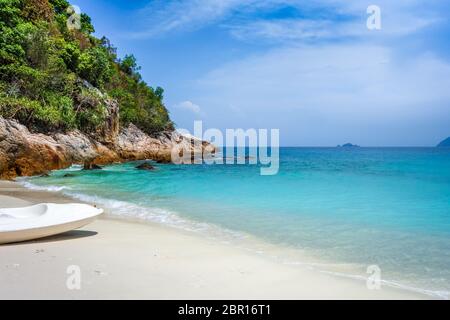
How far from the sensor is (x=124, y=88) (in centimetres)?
5069

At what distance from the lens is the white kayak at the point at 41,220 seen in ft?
21.9

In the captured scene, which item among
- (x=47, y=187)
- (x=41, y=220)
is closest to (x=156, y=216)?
(x=41, y=220)

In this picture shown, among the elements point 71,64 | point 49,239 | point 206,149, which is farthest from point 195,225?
point 206,149

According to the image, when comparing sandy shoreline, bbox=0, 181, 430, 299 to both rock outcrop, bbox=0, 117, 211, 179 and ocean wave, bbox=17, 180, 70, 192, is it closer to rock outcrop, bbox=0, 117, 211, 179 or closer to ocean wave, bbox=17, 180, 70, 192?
ocean wave, bbox=17, 180, 70, 192

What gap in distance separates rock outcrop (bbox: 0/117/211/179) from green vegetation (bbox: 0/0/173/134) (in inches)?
50.2

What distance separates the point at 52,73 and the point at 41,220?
89.7 ft

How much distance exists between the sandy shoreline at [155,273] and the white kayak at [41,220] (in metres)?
0.19

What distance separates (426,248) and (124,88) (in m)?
47.5

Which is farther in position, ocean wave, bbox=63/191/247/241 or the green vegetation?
the green vegetation

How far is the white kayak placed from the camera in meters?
6.67

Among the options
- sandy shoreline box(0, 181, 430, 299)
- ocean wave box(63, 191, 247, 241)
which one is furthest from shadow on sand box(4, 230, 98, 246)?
ocean wave box(63, 191, 247, 241)

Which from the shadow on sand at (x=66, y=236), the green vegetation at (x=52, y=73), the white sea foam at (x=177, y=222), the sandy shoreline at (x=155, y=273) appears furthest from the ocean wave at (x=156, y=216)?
the green vegetation at (x=52, y=73)

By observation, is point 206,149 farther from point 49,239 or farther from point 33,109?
point 49,239

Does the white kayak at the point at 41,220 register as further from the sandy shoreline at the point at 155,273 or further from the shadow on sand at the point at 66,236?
the sandy shoreline at the point at 155,273
